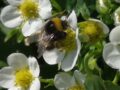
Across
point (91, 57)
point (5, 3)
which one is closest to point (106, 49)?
A: point (91, 57)

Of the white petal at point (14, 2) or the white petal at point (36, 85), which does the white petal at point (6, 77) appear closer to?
the white petal at point (36, 85)

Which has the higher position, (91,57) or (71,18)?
(71,18)

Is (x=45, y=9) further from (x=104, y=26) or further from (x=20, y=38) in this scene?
(x=104, y=26)

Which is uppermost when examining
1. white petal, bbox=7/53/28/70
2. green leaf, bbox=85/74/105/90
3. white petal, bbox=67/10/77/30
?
white petal, bbox=67/10/77/30

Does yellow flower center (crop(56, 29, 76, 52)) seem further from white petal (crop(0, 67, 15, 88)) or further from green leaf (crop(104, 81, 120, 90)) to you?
white petal (crop(0, 67, 15, 88))

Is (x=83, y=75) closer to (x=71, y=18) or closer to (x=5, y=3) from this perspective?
(x=71, y=18)

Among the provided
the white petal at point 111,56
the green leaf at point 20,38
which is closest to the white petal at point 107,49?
the white petal at point 111,56

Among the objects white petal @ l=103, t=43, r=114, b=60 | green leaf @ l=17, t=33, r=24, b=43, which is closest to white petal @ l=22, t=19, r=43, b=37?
green leaf @ l=17, t=33, r=24, b=43
